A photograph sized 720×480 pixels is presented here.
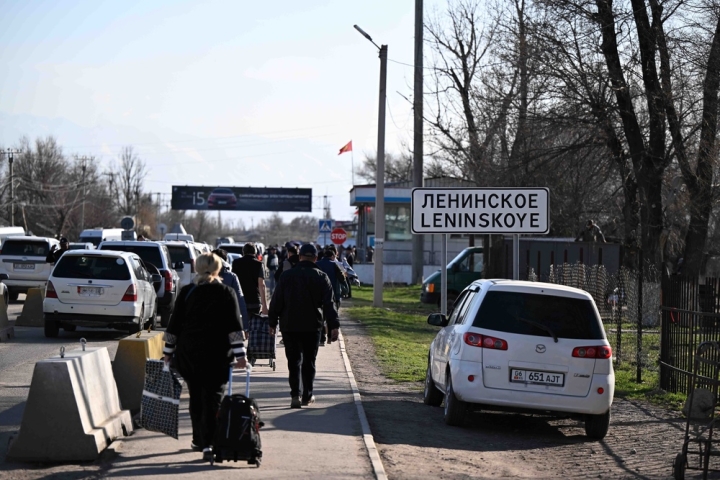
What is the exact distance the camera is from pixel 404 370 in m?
16.0

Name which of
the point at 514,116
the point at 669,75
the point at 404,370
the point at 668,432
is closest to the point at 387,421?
the point at 668,432

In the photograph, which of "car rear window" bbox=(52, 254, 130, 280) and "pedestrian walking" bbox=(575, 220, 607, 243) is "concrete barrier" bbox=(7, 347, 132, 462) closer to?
"car rear window" bbox=(52, 254, 130, 280)

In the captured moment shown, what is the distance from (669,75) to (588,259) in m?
7.83

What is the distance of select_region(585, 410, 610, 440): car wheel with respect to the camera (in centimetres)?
1031

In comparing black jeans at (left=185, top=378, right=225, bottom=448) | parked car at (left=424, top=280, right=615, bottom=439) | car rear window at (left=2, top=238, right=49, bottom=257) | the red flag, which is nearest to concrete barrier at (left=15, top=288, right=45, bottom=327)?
car rear window at (left=2, top=238, right=49, bottom=257)

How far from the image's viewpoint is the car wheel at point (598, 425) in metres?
10.3

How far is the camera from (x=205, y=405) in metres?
7.73

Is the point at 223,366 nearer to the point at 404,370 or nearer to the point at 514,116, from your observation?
the point at 404,370

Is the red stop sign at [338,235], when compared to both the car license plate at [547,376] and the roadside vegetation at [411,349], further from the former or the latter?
the car license plate at [547,376]

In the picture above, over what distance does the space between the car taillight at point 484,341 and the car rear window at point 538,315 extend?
128 millimetres

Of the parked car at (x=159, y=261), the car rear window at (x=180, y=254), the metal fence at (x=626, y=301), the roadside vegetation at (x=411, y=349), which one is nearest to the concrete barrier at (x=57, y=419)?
the roadside vegetation at (x=411, y=349)

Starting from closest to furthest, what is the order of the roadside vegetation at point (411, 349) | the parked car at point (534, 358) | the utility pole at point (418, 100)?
1. the parked car at point (534, 358)
2. the roadside vegetation at point (411, 349)
3. the utility pole at point (418, 100)

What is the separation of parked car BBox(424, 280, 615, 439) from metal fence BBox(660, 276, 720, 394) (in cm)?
189

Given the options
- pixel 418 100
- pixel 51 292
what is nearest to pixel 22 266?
pixel 51 292
